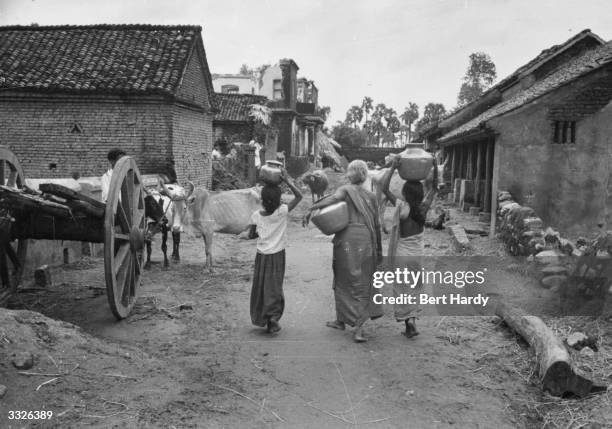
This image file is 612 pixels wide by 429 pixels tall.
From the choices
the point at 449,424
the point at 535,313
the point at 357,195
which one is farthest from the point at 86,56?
the point at 449,424

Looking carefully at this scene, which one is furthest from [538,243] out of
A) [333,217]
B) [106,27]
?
[106,27]

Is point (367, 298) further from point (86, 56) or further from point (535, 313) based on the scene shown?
point (86, 56)

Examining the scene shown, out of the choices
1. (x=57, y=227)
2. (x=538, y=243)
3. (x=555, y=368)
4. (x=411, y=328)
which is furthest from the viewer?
(x=538, y=243)

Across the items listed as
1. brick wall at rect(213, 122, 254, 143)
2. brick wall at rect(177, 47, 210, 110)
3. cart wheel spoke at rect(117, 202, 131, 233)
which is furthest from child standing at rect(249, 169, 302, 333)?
brick wall at rect(213, 122, 254, 143)

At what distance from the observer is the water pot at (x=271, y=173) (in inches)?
225

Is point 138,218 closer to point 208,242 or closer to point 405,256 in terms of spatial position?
point 208,242

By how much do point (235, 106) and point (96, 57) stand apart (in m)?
12.9

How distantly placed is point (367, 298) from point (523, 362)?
63.7 inches

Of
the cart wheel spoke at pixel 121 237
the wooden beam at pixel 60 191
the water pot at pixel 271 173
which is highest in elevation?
the water pot at pixel 271 173

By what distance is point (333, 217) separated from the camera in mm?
5605

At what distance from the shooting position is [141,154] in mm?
15680

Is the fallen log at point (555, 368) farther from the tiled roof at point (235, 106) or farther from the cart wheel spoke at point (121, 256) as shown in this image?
the tiled roof at point (235, 106)

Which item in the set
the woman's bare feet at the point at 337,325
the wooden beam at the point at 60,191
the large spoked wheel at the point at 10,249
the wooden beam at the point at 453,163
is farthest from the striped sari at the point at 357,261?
the wooden beam at the point at 453,163

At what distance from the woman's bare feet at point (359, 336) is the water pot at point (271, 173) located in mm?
1773
